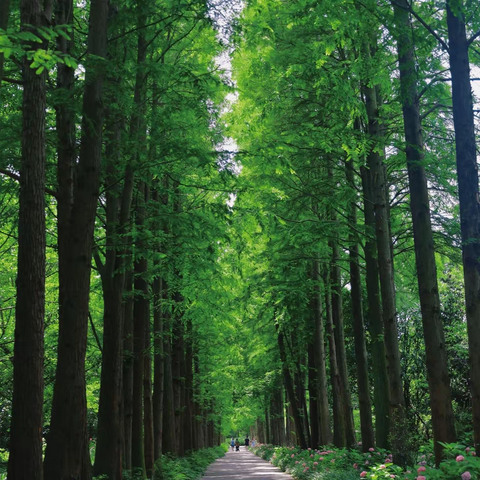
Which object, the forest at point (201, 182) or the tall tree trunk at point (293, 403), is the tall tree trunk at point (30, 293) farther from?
the tall tree trunk at point (293, 403)

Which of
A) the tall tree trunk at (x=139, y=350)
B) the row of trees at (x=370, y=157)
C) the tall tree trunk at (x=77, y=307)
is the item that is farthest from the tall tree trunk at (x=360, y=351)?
the tall tree trunk at (x=77, y=307)

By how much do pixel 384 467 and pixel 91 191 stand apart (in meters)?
7.08

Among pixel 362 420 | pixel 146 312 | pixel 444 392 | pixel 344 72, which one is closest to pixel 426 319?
pixel 444 392

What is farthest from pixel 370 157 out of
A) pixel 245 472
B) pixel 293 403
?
pixel 245 472

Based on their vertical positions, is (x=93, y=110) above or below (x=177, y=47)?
below

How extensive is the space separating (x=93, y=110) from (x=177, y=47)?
556cm

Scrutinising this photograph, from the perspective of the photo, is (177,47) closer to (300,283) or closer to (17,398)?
(300,283)

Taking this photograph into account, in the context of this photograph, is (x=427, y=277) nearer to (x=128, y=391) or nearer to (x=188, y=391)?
(x=128, y=391)

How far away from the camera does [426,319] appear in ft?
27.9

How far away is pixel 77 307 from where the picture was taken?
8.25m

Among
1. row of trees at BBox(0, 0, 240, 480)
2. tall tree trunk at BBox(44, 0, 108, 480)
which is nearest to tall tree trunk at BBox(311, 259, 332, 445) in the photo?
row of trees at BBox(0, 0, 240, 480)

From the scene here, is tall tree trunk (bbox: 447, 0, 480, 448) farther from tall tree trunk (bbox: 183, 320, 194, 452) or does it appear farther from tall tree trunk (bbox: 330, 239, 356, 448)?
tall tree trunk (bbox: 183, 320, 194, 452)

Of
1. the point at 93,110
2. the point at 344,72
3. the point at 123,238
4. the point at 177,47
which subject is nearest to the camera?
the point at 93,110

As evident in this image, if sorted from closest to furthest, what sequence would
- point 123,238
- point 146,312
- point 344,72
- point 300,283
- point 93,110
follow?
point 93,110
point 344,72
point 123,238
point 146,312
point 300,283
